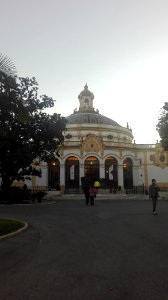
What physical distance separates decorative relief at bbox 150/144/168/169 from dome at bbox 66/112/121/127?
11615 millimetres

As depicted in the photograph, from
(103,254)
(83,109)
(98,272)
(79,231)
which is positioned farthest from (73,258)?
(83,109)

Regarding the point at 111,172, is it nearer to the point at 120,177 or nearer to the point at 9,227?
the point at 120,177

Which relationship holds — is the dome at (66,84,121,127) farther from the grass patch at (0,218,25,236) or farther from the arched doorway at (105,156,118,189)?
the grass patch at (0,218,25,236)

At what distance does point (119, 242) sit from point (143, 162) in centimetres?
4681

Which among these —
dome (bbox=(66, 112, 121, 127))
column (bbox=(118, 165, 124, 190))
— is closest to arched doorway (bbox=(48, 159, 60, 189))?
column (bbox=(118, 165, 124, 190))

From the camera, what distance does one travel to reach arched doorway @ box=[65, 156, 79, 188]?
1997 inches

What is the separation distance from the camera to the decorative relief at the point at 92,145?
170 ft

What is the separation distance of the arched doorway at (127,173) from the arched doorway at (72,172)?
7.86m

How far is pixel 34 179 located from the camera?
5209cm

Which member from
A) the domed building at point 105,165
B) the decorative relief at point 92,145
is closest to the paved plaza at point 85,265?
the domed building at point 105,165

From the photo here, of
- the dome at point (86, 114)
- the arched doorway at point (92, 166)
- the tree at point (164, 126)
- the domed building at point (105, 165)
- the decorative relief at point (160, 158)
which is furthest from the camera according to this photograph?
the dome at point (86, 114)

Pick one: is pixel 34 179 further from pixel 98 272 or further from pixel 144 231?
pixel 98 272

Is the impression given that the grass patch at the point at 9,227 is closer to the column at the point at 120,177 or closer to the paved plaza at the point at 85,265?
the paved plaza at the point at 85,265

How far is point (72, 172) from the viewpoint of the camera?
5066cm
